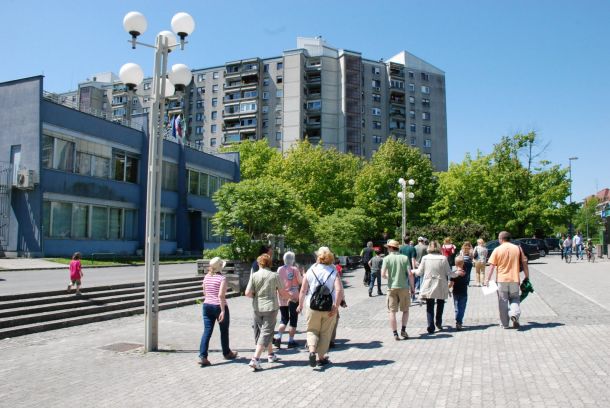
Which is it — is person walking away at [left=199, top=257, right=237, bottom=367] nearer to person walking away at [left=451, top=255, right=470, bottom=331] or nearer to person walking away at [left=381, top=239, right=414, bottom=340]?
person walking away at [left=381, top=239, right=414, bottom=340]

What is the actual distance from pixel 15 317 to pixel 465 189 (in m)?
39.8

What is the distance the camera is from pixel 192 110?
90.4 m

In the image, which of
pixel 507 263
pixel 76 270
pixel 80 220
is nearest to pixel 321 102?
pixel 80 220

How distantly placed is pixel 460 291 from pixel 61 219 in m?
24.2

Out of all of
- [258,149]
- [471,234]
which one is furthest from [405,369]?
[258,149]

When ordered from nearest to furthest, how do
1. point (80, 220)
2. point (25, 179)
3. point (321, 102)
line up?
point (25, 179), point (80, 220), point (321, 102)

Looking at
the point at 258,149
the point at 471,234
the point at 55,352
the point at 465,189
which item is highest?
the point at 258,149

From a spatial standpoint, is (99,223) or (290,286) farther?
(99,223)

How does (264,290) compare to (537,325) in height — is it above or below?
above

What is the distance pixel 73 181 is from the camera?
93.7 feet

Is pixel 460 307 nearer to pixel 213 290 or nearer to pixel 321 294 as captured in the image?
pixel 321 294

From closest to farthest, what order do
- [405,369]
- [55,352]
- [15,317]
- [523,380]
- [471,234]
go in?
[523,380], [405,369], [55,352], [15,317], [471,234]

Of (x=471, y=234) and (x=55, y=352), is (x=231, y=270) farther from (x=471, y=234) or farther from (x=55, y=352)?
(x=471, y=234)

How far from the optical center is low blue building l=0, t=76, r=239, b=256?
2595cm
